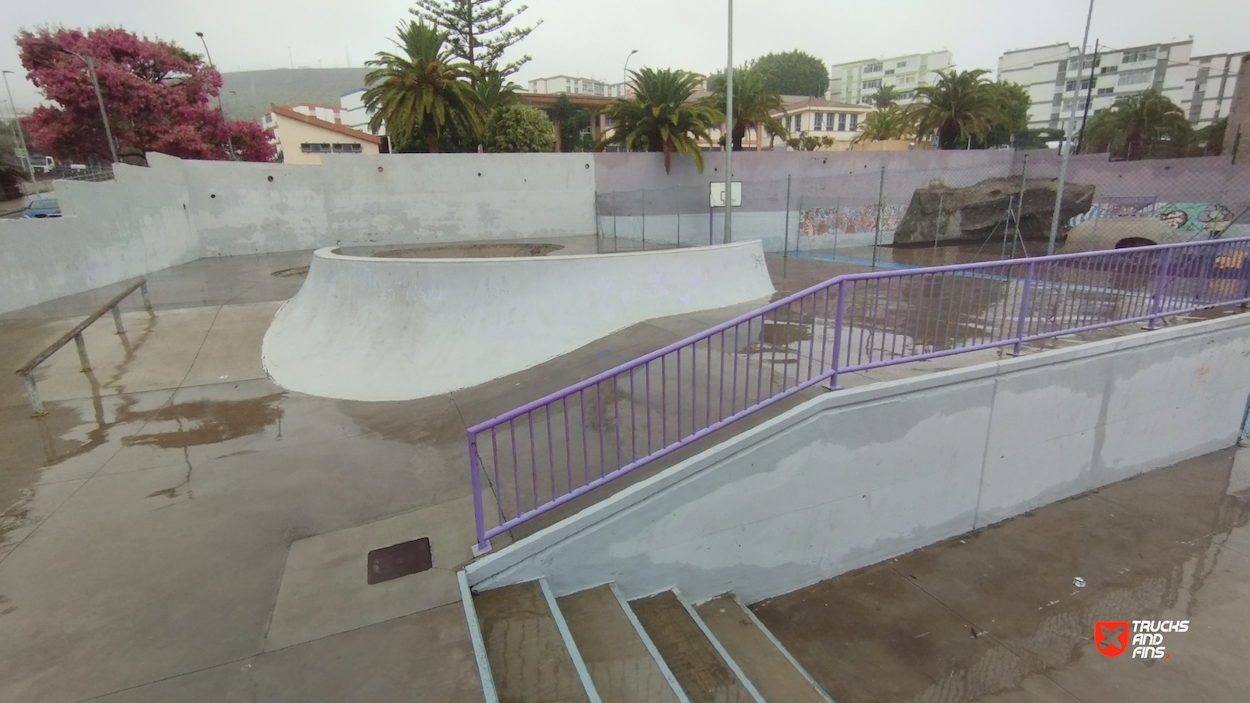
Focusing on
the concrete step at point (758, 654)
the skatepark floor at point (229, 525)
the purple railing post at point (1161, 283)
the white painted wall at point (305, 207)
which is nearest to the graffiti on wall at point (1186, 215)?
the purple railing post at point (1161, 283)

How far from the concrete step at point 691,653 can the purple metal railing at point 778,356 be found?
46.2 inches

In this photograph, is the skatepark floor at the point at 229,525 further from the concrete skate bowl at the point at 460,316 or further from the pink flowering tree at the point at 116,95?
the pink flowering tree at the point at 116,95

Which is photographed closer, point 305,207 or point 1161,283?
point 1161,283

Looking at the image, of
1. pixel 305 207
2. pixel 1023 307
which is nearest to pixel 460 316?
pixel 1023 307

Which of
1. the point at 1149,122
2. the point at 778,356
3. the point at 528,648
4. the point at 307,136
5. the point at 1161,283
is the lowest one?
the point at 528,648

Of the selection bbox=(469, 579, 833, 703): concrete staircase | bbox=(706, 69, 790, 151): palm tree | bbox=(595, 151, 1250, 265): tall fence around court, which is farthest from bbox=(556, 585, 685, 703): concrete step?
bbox=(706, 69, 790, 151): palm tree

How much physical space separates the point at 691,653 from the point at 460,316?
5.47m

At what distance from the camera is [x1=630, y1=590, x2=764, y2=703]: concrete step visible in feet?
12.9

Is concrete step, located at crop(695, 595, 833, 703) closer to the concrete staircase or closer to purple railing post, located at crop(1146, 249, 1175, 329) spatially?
the concrete staircase

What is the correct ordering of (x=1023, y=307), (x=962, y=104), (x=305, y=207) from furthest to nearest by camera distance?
1. (x=962, y=104)
2. (x=305, y=207)
3. (x=1023, y=307)

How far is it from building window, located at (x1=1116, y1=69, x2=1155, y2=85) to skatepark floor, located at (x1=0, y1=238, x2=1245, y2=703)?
122m

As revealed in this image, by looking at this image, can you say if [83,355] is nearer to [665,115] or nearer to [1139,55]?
[665,115]

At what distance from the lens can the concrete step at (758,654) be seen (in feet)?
13.8

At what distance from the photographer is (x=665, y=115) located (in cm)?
2230
